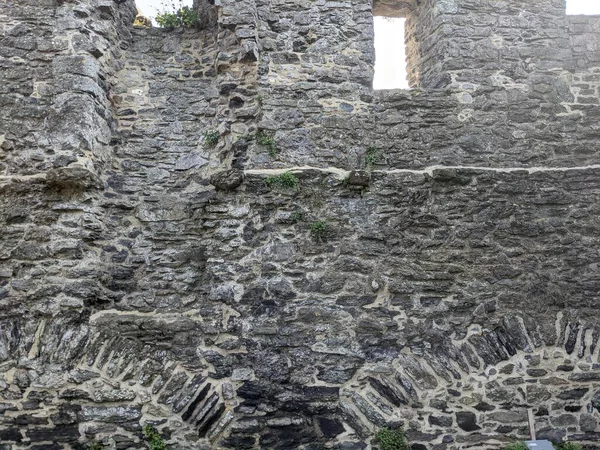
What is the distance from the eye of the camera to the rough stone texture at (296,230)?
5.18 metres

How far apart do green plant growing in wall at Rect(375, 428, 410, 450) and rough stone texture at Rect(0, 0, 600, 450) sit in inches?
4.1

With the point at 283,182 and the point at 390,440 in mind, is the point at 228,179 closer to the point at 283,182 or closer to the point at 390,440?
the point at 283,182

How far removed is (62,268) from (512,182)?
14.8 ft

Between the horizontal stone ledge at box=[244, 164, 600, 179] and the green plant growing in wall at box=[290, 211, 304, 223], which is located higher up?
the horizontal stone ledge at box=[244, 164, 600, 179]

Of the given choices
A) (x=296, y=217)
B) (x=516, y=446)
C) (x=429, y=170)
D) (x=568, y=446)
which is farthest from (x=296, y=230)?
(x=568, y=446)

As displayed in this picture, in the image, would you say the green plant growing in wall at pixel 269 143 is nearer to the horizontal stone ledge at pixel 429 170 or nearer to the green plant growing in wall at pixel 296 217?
the horizontal stone ledge at pixel 429 170

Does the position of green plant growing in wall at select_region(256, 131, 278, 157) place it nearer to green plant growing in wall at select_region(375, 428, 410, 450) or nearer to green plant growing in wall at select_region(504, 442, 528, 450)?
green plant growing in wall at select_region(375, 428, 410, 450)

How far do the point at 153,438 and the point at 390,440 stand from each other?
2074 millimetres

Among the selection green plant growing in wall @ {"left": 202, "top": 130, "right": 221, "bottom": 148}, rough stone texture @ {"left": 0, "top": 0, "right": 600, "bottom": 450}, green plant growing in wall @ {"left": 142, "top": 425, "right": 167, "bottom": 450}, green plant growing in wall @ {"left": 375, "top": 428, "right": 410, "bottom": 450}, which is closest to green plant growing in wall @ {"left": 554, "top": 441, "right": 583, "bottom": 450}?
rough stone texture @ {"left": 0, "top": 0, "right": 600, "bottom": 450}

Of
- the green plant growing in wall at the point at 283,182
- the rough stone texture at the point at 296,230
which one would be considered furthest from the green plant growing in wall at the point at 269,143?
the green plant growing in wall at the point at 283,182

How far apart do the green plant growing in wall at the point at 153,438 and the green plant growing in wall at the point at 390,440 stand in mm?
1881

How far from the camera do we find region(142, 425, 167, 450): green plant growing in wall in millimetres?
5039

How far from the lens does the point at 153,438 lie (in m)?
5.08

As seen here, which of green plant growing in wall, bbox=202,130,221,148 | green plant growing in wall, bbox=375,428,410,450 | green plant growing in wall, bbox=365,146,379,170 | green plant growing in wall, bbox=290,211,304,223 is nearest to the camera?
green plant growing in wall, bbox=375,428,410,450
